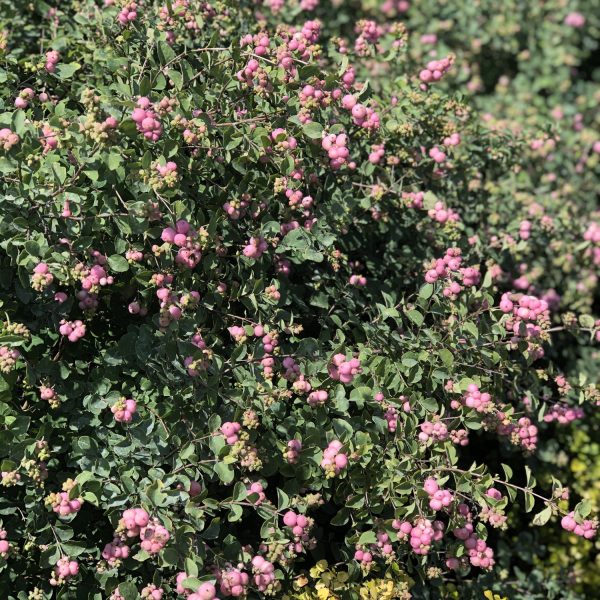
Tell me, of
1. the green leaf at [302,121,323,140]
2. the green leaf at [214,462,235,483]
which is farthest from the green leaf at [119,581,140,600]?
the green leaf at [302,121,323,140]

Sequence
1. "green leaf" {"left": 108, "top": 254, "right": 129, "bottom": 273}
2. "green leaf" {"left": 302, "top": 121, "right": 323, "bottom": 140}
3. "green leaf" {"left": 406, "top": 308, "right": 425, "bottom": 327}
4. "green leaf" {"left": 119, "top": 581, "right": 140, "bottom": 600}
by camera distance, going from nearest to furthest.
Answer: "green leaf" {"left": 119, "top": 581, "right": 140, "bottom": 600}
"green leaf" {"left": 108, "top": 254, "right": 129, "bottom": 273}
"green leaf" {"left": 302, "top": 121, "right": 323, "bottom": 140}
"green leaf" {"left": 406, "top": 308, "right": 425, "bottom": 327}

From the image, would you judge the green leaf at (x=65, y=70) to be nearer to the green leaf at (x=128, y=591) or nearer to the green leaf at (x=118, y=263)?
the green leaf at (x=118, y=263)

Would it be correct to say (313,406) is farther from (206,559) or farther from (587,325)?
(587,325)

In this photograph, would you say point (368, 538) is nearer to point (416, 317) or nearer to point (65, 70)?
point (416, 317)

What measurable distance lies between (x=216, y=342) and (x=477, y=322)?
1.16 m

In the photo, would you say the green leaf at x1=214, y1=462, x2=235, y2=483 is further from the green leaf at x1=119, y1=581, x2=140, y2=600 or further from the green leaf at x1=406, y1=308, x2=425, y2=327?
the green leaf at x1=406, y1=308, x2=425, y2=327

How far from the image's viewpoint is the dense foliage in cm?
279

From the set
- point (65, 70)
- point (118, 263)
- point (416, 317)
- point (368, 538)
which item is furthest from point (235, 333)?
point (65, 70)

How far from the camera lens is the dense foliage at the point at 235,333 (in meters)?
2.79

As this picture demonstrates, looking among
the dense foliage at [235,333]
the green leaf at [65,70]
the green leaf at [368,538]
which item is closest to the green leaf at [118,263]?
the dense foliage at [235,333]

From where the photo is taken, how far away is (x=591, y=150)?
6.39m

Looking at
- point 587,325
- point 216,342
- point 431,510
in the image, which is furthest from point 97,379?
point 587,325

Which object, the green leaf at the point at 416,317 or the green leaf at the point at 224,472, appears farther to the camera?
the green leaf at the point at 416,317

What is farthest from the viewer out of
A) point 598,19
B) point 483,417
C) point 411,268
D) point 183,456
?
point 598,19
